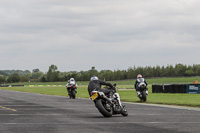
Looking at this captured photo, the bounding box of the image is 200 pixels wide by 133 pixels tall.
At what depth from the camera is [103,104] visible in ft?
49.2

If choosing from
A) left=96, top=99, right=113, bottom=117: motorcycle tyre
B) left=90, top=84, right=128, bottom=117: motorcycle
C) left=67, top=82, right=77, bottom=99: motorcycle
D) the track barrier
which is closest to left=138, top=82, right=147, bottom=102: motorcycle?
left=67, top=82, right=77, bottom=99: motorcycle

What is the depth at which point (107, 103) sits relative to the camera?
14867 millimetres

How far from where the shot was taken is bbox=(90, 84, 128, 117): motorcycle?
14.6 metres

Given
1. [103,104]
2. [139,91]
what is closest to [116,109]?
[103,104]

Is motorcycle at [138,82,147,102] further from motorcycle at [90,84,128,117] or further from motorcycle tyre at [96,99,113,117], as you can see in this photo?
motorcycle tyre at [96,99,113,117]

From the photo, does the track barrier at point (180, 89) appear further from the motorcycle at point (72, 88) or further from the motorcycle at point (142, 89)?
the motorcycle at point (142, 89)

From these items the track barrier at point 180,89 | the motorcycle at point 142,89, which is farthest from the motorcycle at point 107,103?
the track barrier at point 180,89

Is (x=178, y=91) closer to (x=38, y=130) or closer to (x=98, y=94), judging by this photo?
(x=98, y=94)

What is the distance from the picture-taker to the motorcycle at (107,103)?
14.6 meters

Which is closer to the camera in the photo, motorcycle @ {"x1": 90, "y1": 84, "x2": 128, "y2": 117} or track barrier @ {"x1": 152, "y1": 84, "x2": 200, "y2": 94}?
motorcycle @ {"x1": 90, "y1": 84, "x2": 128, "y2": 117}

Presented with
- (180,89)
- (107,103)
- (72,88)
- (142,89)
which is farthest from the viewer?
(180,89)

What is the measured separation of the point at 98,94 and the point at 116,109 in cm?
94

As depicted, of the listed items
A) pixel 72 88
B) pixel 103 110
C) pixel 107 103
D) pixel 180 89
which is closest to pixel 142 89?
pixel 72 88

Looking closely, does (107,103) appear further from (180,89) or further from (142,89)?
(180,89)
